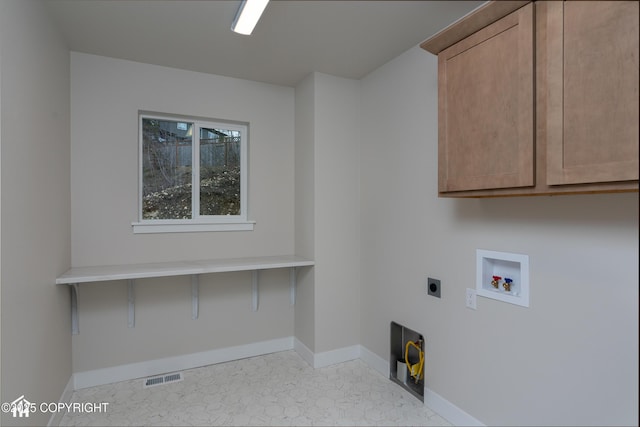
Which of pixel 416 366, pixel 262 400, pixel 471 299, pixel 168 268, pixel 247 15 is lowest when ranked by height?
pixel 262 400

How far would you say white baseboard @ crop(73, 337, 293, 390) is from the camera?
2.45 m

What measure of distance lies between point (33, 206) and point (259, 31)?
5.30 ft

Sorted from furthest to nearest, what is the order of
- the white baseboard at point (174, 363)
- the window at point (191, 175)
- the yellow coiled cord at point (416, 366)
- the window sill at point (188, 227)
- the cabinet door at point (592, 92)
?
the window at point (191, 175), the window sill at point (188, 227), the white baseboard at point (174, 363), the yellow coiled cord at point (416, 366), the cabinet door at point (592, 92)

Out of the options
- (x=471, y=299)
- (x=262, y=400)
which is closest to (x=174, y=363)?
(x=262, y=400)

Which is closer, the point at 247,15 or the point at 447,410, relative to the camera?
the point at 247,15

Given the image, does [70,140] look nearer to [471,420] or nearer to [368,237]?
[368,237]

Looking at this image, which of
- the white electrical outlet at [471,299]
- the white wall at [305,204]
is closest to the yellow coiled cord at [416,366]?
the white electrical outlet at [471,299]

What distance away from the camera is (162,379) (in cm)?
256

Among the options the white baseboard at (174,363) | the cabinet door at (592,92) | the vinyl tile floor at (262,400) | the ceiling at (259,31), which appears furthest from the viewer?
the white baseboard at (174,363)

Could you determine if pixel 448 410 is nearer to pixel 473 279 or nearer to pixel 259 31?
pixel 473 279

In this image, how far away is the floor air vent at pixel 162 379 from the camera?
2500 mm

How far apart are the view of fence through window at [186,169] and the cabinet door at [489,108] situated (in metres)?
1.92

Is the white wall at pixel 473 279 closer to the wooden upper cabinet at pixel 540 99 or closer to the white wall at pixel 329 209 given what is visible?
the white wall at pixel 329 209

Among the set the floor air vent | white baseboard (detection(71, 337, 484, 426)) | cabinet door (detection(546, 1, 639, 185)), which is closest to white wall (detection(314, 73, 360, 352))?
white baseboard (detection(71, 337, 484, 426))
